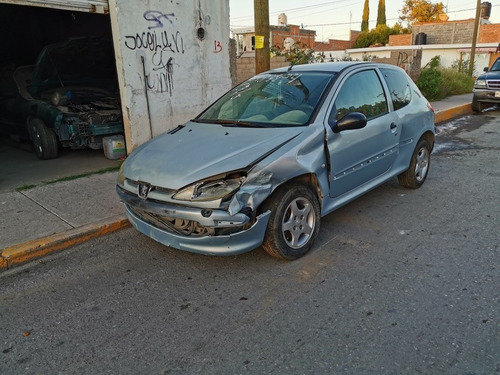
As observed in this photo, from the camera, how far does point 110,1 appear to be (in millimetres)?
6387

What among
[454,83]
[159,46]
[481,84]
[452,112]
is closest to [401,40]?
[454,83]

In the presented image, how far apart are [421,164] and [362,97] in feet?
5.87

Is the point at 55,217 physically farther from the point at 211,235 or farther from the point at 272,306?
the point at 272,306

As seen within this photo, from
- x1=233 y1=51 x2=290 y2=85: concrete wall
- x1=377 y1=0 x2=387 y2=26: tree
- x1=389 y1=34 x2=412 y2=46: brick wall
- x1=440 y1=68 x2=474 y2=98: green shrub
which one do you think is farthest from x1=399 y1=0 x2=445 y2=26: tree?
x1=233 y1=51 x2=290 y2=85: concrete wall

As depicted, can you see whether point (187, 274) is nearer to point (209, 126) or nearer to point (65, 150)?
point (209, 126)

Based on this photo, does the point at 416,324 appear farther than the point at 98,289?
No

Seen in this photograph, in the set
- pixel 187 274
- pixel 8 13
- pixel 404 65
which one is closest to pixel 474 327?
pixel 187 274

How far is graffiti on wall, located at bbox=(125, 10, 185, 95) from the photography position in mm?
6766

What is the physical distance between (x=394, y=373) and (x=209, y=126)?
2.88m

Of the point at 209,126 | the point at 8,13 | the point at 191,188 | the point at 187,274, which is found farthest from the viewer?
the point at 8,13

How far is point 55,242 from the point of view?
4098 mm

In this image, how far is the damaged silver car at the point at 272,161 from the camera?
3256mm

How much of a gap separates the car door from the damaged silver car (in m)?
0.01

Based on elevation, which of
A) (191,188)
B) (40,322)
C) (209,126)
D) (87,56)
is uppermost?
(87,56)
